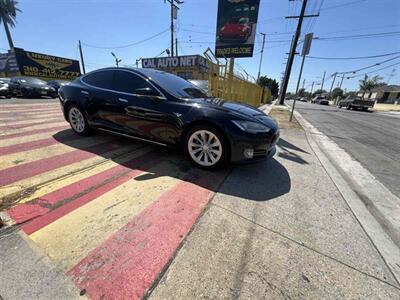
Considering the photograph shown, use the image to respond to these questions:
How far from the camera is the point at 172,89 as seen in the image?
353 cm

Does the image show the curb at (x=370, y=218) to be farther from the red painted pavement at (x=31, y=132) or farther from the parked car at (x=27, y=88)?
the parked car at (x=27, y=88)

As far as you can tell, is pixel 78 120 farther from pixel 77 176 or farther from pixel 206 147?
pixel 206 147

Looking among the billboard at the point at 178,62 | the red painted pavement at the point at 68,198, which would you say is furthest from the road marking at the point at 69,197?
the billboard at the point at 178,62

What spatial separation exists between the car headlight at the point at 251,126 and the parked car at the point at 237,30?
7.52 m

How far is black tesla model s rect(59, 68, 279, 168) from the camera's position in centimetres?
299

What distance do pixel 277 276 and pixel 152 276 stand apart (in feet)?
3.09

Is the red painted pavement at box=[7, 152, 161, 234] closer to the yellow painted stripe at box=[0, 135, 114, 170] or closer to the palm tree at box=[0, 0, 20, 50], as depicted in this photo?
the yellow painted stripe at box=[0, 135, 114, 170]

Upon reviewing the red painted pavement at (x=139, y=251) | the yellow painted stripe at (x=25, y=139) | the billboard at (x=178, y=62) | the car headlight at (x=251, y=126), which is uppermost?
the billboard at (x=178, y=62)

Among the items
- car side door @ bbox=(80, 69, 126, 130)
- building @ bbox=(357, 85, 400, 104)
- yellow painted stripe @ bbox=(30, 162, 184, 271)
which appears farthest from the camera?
building @ bbox=(357, 85, 400, 104)

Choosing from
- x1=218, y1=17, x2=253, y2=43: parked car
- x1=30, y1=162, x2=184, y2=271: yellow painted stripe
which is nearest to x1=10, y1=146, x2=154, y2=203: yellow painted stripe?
x1=30, y1=162, x2=184, y2=271: yellow painted stripe

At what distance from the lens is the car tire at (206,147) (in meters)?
3.03

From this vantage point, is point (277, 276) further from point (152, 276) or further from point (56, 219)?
point (56, 219)

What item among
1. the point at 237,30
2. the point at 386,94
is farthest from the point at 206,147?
the point at 386,94

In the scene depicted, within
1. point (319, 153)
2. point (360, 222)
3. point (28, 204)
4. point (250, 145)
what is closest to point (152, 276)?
point (28, 204)
